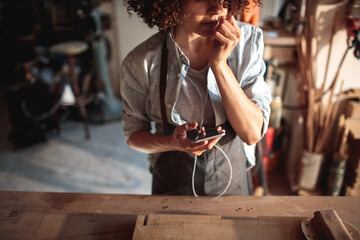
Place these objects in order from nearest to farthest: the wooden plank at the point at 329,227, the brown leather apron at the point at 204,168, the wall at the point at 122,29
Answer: the wooden plank at the point at 329,227 < the brown leather apron at the point at 204,168 < the wall at the point at 122,29

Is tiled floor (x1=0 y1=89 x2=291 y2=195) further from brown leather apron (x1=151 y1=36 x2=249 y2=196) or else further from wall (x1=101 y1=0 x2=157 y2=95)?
brown leather apron (x1=151 y1=36 x2=249 y2=196)

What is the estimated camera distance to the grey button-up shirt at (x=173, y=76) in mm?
1069

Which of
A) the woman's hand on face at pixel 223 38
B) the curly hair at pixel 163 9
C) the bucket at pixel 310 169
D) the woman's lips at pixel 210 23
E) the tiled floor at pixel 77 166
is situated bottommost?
the tiled floor at pixel 77 166

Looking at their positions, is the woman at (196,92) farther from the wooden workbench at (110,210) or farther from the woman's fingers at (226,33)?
the wooden workbench at (110,210)

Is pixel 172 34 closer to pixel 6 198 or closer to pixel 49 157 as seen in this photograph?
pixel 6 198

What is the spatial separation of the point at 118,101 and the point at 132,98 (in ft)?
10.3

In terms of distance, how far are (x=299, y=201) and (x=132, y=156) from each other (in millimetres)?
2414

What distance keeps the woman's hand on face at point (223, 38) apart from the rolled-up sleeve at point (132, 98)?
0.33 m

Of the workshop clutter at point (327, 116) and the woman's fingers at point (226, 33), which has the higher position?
the woman's fingers at point (226, 33)

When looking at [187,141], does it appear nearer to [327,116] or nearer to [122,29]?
[327,116]

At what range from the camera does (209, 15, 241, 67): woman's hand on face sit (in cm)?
93

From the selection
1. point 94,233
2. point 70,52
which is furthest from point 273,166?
point 70,52

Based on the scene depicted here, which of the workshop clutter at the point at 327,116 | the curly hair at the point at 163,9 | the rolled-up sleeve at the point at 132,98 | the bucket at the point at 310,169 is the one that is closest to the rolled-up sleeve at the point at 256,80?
the curly hair at the point at 163,9

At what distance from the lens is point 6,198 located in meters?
1.08
